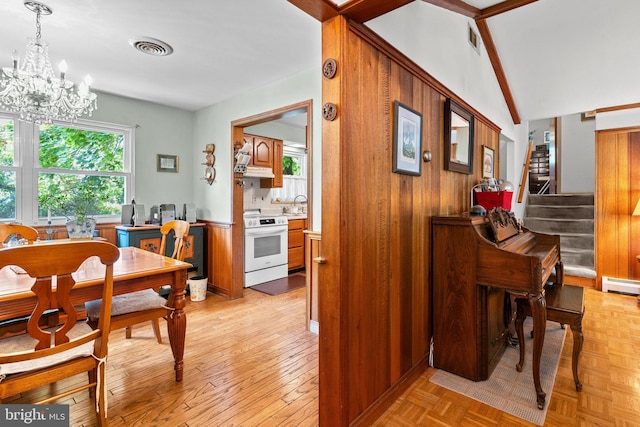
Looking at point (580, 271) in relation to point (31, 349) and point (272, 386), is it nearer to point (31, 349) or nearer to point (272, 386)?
point (272, 386)

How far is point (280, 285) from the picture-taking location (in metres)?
4.39

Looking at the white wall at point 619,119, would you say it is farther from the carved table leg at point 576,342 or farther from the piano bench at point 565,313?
the carved table leg at point 576,342

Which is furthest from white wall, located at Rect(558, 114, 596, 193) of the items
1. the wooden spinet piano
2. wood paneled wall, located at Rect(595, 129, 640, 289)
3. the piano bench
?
the wooden spinet piano

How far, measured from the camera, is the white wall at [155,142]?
148 inches

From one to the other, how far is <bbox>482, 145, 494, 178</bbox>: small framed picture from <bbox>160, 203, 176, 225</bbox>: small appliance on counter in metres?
3.67

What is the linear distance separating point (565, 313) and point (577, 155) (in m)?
6.03

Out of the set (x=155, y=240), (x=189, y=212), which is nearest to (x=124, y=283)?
(x=155, y=240)

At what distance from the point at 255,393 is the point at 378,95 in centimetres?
193

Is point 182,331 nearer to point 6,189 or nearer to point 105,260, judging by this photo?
point 105,260

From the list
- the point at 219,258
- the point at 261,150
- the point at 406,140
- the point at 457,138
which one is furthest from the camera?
the point at 261,150

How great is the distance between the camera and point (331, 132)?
1.52 meters

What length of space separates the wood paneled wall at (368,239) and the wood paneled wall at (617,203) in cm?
347

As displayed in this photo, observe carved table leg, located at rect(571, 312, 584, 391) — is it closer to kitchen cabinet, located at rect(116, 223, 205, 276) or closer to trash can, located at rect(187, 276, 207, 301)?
kitchen cabinet, located at rect(116, 223, 205, 276)

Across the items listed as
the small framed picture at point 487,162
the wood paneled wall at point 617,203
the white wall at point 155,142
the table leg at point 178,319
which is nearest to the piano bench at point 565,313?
the small framed picture at point 487,162
